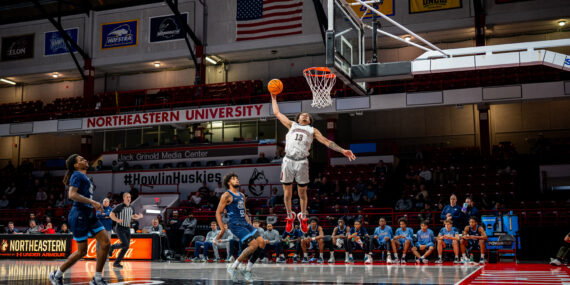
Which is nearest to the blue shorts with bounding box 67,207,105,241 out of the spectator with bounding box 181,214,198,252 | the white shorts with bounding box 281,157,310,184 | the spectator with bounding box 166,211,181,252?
the white shorts with bounding box 281,157,310,184

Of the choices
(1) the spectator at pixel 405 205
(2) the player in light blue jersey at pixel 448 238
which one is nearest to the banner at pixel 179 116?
(1) the spectator at pixel 405 205

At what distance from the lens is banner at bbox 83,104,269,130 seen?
80.3ft

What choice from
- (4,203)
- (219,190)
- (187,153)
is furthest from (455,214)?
(4,203)

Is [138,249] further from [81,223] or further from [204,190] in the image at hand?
[81,223]

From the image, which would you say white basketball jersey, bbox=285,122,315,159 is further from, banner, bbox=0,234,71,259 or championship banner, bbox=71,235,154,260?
banner, bbox=0,234,71,259

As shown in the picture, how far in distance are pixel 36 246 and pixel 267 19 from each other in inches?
579

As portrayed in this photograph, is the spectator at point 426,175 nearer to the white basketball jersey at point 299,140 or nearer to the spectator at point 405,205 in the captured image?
the spectator at point 405,205

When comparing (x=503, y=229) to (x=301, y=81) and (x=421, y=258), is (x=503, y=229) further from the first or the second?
(x=301, y=81)

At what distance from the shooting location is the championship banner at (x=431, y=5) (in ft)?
80.3

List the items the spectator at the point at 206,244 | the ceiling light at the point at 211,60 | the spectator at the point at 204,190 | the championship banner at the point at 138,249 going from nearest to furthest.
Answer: the spectator at the point at 206,244
the championship banner at the point at 138,249
the spectator at the point at 204,190
the ceiling light at the point at 211,60

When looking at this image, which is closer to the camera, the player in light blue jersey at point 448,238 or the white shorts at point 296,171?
the white shorts at point 296,171

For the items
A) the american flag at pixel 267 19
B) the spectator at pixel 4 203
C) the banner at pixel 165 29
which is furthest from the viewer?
the banner at pixel 165 29

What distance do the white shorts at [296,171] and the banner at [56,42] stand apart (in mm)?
24983

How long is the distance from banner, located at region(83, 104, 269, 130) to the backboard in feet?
38.8
